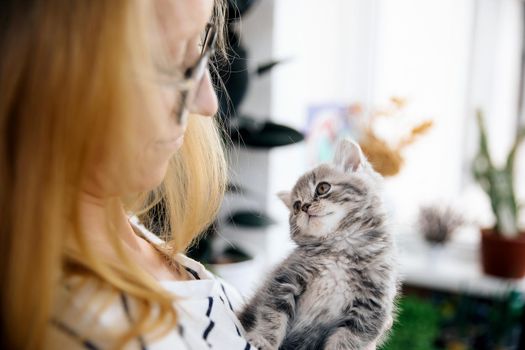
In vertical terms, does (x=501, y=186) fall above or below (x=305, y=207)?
below

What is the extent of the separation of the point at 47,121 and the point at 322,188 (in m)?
0.28

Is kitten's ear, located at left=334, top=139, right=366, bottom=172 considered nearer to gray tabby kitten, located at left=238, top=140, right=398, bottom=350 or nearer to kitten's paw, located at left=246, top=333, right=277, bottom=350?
gray tabby kitten, located at left=238, top=140, right=398, bottom=350

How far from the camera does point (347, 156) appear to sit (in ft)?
1.86

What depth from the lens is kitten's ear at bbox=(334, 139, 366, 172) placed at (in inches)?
22.0

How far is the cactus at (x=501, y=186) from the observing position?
1655 mm

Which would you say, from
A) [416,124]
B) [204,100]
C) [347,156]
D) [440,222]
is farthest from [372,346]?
[440,222]

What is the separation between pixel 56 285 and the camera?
0.42 metres

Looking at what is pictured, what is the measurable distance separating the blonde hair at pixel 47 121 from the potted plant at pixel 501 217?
150cm

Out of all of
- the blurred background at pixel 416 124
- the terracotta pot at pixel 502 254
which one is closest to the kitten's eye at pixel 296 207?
the blurred background at pixel 416 124

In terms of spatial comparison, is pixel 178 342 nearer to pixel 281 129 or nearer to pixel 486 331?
pixel 281 129

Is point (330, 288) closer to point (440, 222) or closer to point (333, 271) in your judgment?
point (333, 271)

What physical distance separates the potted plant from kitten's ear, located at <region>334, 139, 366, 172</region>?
1.25 m

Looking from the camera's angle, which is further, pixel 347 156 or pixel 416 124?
pixel 416 124

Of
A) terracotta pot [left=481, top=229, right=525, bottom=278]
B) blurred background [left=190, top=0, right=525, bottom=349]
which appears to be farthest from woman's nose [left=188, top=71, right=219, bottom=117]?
terracotta pot [left=481, top=229, right=525, bottom=278]
